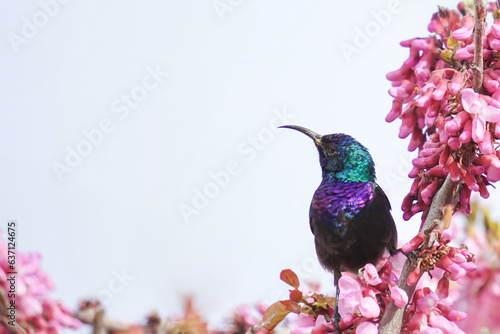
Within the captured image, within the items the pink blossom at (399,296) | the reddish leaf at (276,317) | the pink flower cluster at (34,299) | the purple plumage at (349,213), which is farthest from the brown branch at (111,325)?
Result: the purple plumage at (349,213)

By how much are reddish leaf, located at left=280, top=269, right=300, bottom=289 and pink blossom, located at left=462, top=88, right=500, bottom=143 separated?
0.79 m

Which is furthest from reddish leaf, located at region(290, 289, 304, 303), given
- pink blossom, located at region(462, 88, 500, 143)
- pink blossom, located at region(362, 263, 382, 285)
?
pink blossom, located at region(462, 88, 500, 143)

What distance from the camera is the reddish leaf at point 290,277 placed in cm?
213

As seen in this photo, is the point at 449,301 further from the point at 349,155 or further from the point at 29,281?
the point at 29,281

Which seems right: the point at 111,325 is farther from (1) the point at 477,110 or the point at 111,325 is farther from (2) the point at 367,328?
(1) the point at 477,110

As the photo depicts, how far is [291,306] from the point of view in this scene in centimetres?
212

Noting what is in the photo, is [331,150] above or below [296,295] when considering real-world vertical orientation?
above

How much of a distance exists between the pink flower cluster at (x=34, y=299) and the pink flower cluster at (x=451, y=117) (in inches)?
59.2

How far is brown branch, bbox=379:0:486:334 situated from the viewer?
1811 mm

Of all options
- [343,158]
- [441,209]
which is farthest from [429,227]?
[343,158]

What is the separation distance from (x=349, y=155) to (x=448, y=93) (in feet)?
2.83

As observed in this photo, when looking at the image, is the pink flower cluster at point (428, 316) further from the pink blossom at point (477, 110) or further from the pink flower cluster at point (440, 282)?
the pink blossom at point (477, 110)

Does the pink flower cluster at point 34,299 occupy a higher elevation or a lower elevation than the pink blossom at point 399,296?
higher

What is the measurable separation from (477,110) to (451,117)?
0.50 ft
